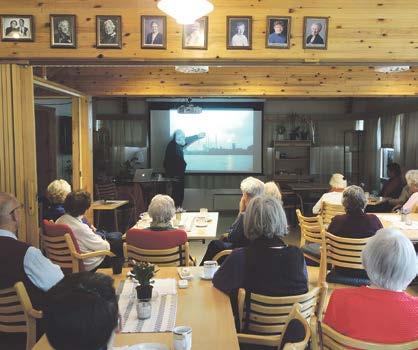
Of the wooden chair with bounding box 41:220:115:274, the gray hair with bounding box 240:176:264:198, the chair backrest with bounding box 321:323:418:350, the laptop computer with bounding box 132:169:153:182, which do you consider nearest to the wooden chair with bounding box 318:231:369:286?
the gray hair with bounding box 240:176:264:198

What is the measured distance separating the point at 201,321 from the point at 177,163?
837 cm

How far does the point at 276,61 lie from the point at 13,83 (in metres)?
2.15

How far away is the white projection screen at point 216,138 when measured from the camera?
1078 cm

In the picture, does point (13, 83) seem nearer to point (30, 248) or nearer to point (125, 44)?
point (125, 44)

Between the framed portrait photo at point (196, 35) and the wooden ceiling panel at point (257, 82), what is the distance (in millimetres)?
3255

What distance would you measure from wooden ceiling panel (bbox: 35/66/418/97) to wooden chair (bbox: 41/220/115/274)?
3.37 metres

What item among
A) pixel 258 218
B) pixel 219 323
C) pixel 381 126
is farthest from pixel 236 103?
pixel 219 323

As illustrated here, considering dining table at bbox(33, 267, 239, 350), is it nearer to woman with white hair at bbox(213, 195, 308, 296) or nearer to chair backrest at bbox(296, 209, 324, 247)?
woman with white hair at bbox(213, 195, 308, 296)

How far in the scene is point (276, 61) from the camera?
3639 millimetres

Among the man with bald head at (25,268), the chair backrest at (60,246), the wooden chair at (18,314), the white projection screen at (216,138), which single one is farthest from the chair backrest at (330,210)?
the white projection screen at (216,138)

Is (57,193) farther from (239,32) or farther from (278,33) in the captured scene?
(278,33)

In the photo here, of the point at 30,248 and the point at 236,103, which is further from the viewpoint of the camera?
the point at 236,103

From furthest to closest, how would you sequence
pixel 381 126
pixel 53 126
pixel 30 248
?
1. pixel 381 126
2. pixel 53 126
3. pixel 30 248

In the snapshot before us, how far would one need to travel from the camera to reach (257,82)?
6926 millimetres
